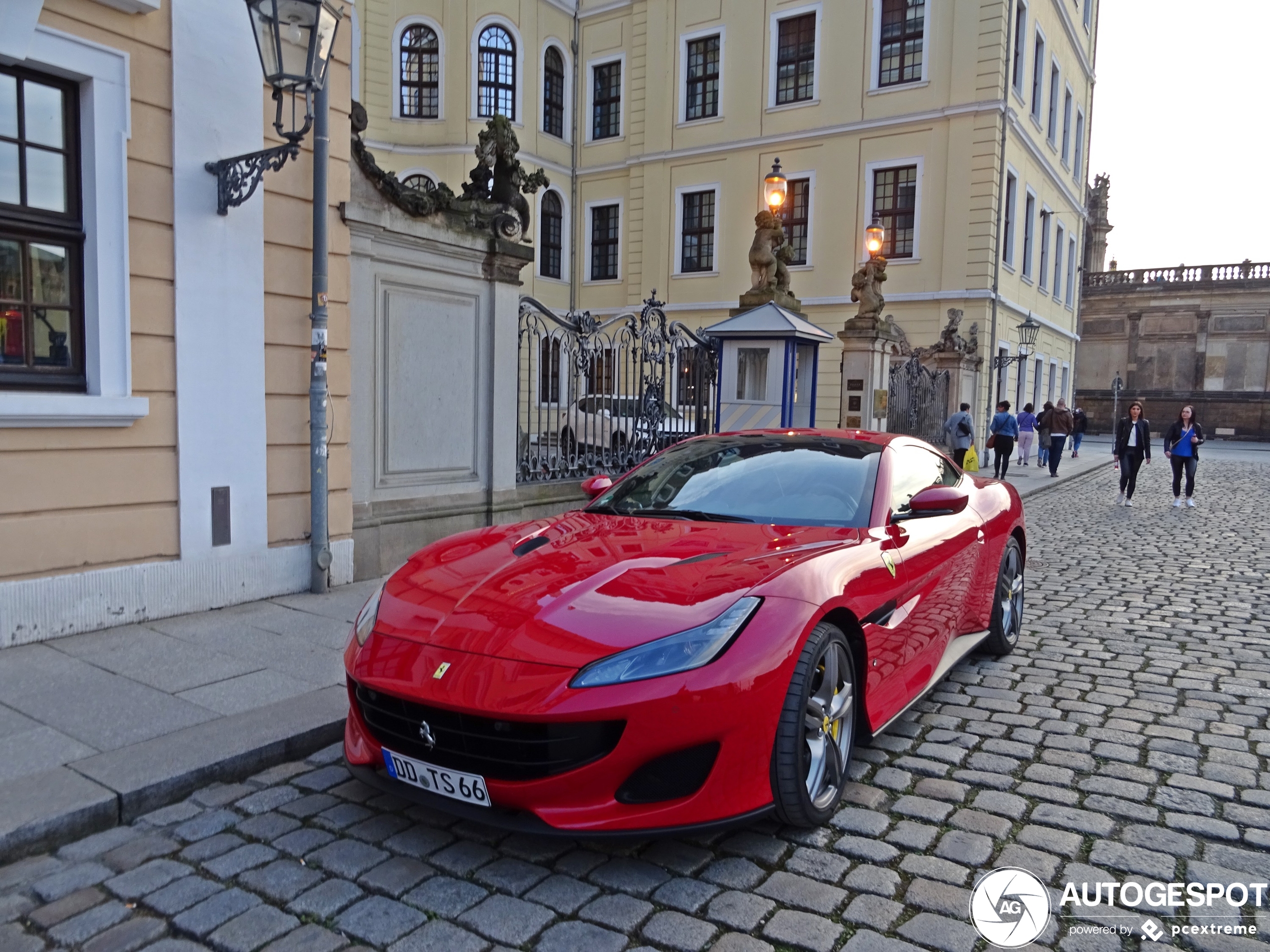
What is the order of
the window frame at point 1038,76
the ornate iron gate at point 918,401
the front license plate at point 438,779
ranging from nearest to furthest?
the front license plate at point 438,779
the ornate iron gate at point 918,401
the window frame at point 1038,76

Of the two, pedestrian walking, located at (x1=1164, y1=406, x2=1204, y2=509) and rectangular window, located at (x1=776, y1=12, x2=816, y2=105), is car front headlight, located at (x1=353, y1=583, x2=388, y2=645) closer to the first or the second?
pedestrian walking, located at (x1=1164, y1=406, x2=1204, y2=509)

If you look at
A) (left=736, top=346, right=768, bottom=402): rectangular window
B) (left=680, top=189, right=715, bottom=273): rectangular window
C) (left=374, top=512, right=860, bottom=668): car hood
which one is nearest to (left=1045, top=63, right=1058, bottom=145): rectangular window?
(left=680, top=189, right=715, bottom=273): rectangular window

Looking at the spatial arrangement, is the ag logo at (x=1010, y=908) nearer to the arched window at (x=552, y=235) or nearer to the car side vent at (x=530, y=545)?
the car side vent at (x=530, y=545)

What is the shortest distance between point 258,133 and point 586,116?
82.7ft

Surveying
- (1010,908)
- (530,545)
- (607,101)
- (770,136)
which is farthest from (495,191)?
(607,101)

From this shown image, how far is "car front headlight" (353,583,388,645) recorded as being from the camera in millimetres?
3451

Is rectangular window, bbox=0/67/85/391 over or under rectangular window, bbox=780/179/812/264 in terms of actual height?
under

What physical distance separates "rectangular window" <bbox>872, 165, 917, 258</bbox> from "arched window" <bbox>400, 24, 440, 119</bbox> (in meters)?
13.6

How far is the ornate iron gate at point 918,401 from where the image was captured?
1631cm

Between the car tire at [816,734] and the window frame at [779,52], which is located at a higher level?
the window frame at [779,52]

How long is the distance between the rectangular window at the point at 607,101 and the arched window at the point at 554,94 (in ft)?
3.42

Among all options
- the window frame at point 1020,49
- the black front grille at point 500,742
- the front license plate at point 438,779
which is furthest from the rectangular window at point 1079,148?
the front license plate at point 438,779

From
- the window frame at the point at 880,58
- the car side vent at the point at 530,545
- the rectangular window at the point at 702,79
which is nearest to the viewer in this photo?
the car side vent at the point at 530,545

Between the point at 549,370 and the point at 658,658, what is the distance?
640cm
